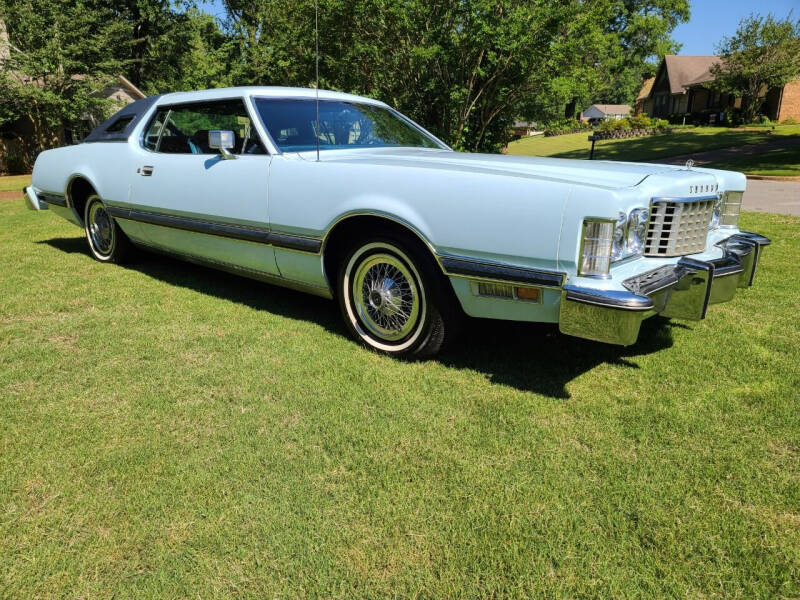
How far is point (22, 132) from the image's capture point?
22.4 meters

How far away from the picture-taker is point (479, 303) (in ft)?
9.80

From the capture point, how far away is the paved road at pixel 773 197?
932 cm

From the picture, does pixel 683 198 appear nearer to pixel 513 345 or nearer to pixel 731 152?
pixel 513 345

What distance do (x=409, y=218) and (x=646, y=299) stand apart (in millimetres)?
1262

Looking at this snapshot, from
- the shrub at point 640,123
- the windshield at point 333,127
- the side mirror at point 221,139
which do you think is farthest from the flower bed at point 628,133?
the side mirror at point 221,139

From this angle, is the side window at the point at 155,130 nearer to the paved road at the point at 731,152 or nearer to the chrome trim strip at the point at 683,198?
the chrome trim strip at the point at 683,198

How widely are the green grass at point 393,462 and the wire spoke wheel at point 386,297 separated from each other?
198mm

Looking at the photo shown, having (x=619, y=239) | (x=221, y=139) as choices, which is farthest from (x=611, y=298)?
(x=221, y=139)

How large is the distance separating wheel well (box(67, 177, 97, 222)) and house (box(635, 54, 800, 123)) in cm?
4290

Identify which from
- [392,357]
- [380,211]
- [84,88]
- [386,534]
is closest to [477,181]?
[380,211]

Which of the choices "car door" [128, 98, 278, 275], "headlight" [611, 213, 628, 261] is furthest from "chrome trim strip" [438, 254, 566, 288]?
"car door" [128, 98, 278, 275]

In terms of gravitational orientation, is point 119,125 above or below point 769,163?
above

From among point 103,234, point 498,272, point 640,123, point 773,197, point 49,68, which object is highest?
point 49,68

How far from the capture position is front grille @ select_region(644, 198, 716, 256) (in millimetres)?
2904
